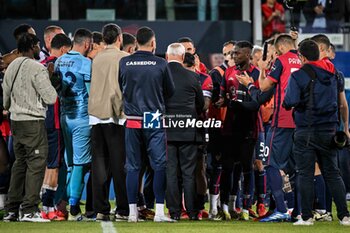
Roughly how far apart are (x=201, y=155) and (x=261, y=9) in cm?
1199

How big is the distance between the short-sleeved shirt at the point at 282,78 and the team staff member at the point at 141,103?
128 centimetres

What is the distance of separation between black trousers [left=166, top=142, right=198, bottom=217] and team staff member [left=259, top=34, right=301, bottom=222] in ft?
3.22

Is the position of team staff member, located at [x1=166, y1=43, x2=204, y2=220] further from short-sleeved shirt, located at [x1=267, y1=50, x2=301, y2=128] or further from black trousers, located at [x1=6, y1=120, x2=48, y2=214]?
black trousers, located at [x1=6, y1=120, x2=48, y2=214]

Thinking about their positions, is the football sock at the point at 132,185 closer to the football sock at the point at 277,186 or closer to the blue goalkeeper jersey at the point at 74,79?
the blue goalkeeper jersey at the point at 74,79

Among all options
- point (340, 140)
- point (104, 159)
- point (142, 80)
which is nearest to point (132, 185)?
point (104, 159)

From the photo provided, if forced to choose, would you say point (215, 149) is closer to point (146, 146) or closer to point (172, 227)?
point (146, 146)

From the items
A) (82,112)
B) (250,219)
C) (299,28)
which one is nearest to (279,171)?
(250,219)

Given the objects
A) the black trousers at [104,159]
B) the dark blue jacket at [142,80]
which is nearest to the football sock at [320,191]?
the dark blue jacket at [142,80]

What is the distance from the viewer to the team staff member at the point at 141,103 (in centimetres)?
1431

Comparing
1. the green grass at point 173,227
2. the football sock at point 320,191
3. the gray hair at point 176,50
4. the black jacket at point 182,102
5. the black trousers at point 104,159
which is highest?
the gray hair at point 176,50

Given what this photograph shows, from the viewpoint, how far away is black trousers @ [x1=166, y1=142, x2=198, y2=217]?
48.9 feet

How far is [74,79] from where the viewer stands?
48.4 ft

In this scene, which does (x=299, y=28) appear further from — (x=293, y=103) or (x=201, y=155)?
(x=293, y=103)

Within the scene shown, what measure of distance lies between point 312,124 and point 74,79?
9.88 feet
